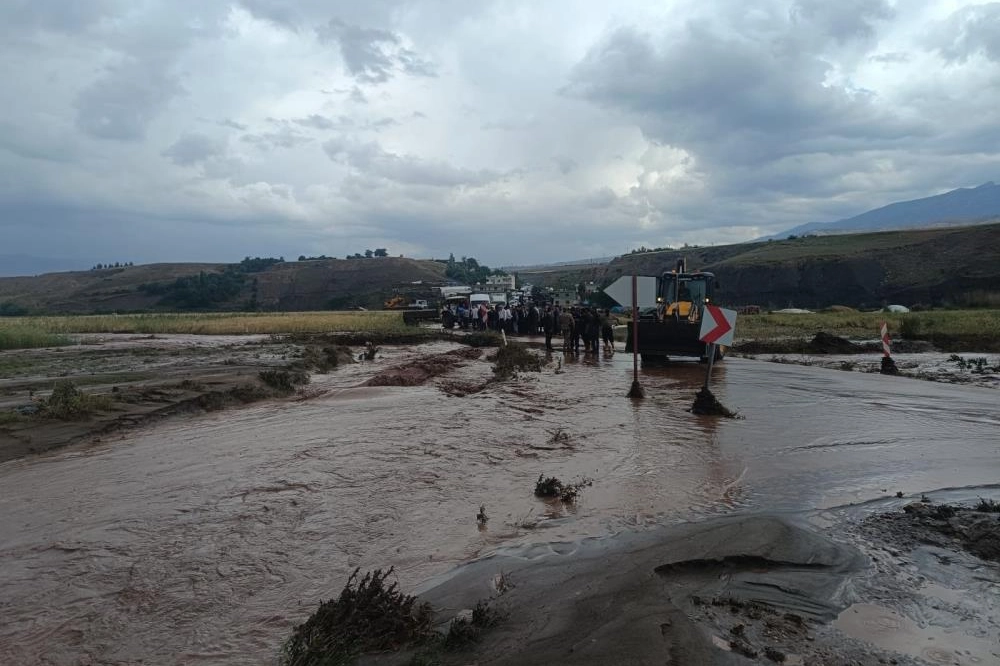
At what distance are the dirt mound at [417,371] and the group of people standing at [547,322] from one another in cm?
412

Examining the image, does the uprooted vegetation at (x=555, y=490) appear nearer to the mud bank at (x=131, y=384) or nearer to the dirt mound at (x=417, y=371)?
the mud bank at (x=131, y=384)

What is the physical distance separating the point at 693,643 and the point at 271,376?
13.3 m

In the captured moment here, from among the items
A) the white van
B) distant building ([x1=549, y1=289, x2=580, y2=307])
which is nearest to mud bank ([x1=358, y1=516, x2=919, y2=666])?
distant building ([x1=549, y1=289, x2=580, y2=307])

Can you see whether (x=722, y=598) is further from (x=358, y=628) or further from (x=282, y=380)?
(x=282, y=380)

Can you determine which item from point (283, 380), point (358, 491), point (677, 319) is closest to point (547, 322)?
point (677, 319)

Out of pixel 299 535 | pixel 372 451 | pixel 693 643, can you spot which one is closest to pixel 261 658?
pixel 299 535

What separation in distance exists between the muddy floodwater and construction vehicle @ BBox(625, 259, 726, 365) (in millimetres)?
5795

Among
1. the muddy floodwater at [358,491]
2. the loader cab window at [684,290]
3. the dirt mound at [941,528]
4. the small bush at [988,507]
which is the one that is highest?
the loader cab window at [684,290]

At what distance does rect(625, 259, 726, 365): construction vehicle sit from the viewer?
1833 centimetres

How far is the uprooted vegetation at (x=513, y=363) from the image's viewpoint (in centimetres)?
1695

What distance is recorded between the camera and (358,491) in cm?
690

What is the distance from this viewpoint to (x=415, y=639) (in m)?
3.43

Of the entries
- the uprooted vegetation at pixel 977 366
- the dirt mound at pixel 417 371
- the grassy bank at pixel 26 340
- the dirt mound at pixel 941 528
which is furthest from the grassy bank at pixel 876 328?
the grassy bank at pixel 26 340

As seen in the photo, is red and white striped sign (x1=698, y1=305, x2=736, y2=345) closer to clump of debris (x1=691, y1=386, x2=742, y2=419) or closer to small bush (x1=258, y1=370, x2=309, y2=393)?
clump of debris (x1=691, y1=386, x2=742, y2=419)
